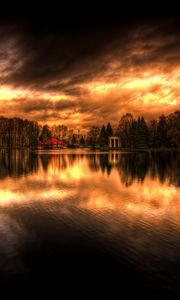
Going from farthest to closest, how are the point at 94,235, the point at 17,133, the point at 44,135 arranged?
the point at 44,135, the point at 17,133, the point at 94,235

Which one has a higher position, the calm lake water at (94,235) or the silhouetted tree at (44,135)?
the silhouetted tree at (44,135)

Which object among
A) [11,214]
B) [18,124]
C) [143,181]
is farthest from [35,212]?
[18,124]

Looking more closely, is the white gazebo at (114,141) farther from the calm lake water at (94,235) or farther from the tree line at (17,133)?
the calm lake water at (94,235)

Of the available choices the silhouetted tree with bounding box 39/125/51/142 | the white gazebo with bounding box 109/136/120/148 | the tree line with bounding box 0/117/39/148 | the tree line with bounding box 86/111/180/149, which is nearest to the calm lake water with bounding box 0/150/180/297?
the tree line with bounding box 86/111/180/149

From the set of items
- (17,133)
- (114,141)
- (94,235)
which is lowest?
(94,235)

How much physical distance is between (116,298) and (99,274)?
125cm

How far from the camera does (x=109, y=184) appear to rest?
2583cm

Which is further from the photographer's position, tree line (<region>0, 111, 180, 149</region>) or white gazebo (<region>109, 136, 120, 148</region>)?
white gazebo (<region>109, 136, 120, 148</region>)

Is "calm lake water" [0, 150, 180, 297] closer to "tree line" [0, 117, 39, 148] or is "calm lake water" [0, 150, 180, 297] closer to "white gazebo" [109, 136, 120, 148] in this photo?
"white gazebo" [109, 136, 120, 148]

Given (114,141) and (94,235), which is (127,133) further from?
(94,235)

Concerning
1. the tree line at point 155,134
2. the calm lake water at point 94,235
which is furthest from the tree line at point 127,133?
the calm lake water at point 94,235

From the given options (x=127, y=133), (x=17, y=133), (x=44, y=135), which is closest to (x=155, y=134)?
(x=127, y=133)

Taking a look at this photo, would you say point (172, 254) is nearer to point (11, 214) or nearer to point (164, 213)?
point (164, 213)

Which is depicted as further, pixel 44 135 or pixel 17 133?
pixel 44 135
